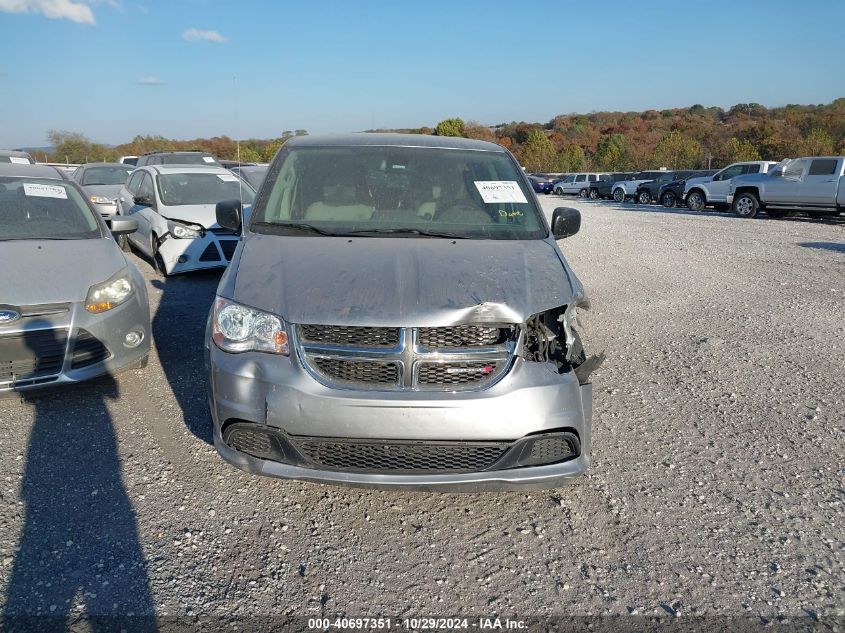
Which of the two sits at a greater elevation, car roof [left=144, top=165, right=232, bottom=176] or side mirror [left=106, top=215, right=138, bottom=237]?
car roof [left=144, top=165, right=232, bottom=176]

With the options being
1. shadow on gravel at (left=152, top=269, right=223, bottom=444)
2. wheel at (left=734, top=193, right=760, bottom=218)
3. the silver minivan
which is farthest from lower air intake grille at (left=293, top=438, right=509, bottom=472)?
wheel at (left=734, top=193, right=760, bottom=218)

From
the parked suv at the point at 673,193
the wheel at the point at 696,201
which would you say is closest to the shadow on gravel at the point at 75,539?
the wheel at the point at 696,201

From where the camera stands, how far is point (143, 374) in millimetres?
4977

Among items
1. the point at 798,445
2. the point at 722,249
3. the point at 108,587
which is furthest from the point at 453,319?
the point at 722,249

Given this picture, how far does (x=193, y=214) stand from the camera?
8.95 meters

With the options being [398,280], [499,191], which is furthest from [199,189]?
[398,280]

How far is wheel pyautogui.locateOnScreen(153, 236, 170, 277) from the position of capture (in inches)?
347

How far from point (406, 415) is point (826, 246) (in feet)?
42.9

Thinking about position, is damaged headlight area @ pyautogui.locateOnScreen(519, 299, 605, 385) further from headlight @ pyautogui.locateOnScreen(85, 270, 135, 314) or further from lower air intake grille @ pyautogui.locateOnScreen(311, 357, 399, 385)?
headlight @ pyautogui.locateOnScreen(85, 270, 135, 314)

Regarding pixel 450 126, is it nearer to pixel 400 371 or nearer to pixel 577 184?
pixel 577 184

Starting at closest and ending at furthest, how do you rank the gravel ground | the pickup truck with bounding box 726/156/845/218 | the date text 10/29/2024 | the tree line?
the date text 10/29/2024 → the gravel ground → the pickup truck with bounding box 726/156/845/218 → the tree line

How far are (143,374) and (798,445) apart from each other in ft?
15.0

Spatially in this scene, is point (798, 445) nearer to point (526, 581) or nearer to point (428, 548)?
point (526, 581)

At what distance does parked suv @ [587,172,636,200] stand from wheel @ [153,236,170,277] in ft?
95.7
